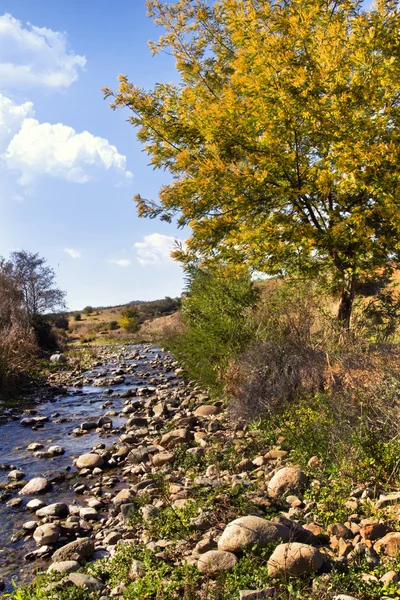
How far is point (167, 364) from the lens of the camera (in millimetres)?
21578

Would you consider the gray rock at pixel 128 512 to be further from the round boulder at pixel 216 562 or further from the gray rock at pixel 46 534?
the round boulder at pixel 216 562

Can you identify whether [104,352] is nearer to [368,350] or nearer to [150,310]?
[368,350]

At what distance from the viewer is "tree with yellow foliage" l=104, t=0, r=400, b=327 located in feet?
24.2

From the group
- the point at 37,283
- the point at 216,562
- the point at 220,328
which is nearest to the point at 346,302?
the point at 220,328

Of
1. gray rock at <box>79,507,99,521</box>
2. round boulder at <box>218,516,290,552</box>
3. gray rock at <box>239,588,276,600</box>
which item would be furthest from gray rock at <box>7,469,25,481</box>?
gray rock at <box>239,588,276,600</box>

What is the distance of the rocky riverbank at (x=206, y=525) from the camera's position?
12.2ft

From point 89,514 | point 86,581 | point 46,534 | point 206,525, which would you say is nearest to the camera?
point 86,581

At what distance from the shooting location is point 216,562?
393cm

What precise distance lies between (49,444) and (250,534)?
21.1 ft

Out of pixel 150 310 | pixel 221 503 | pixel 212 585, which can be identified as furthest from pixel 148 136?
pixel 150 310

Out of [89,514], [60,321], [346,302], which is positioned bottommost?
[89,514]

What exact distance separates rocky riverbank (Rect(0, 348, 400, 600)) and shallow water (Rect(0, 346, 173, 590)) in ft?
0.39

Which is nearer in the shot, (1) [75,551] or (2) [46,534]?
(1) [75,551]

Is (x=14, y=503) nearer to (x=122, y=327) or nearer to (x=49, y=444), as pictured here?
(x=49, y=444)
